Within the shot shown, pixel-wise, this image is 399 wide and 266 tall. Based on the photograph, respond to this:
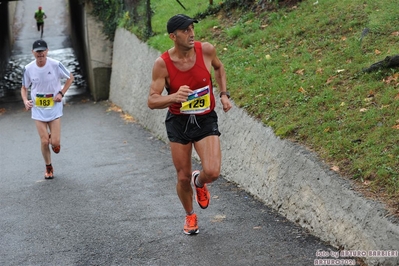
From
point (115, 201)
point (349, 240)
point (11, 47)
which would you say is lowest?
point (11, 47)

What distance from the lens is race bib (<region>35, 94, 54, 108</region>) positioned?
426 inches

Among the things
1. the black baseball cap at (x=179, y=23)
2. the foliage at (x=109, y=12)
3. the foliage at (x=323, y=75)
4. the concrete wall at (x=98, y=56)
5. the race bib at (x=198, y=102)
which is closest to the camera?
the black baseball cap at (x=179, y=23)

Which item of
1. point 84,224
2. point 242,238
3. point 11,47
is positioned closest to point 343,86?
point 242,238

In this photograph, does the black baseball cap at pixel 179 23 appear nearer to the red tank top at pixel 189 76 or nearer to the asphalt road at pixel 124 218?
the red tank top at pixel 189 76

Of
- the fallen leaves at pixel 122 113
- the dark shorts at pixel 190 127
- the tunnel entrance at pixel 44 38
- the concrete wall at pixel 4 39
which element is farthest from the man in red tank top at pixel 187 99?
the concrete wall at pixel 4 39

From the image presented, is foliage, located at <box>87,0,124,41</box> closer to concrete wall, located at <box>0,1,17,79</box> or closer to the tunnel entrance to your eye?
the tunnel entrance

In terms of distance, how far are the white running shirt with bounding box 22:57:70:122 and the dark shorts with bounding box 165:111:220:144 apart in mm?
4226

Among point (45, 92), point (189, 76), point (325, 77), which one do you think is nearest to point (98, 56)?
point (45, 92)

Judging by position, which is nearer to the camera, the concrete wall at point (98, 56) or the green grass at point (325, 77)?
the green grass at point (325, 77)

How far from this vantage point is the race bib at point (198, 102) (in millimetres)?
6922

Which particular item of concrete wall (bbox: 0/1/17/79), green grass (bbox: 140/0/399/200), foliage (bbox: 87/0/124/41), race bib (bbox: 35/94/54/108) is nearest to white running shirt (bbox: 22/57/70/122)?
race bib (bbox: 35/94/54/108)

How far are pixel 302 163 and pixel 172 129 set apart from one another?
157 centimetres

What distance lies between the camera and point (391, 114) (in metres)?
7.76

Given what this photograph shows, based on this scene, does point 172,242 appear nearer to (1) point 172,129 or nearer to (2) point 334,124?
(1) point 172,129
